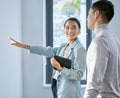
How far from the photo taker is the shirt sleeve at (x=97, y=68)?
4.10ft

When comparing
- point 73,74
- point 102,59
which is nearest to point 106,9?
point 102,59

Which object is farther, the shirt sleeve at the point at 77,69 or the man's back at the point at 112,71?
the shirt sleeve at the point at 77,69

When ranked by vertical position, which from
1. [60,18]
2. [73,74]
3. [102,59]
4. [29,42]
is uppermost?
[60,18]

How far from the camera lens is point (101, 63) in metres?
1.25

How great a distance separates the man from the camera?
4.11 feet

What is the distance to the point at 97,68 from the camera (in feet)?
4.11

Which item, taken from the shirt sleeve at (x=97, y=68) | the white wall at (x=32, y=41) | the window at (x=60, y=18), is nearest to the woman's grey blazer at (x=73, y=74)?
the shirt sleeve at (x=97, y=68)

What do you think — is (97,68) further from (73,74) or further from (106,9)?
(73,74)
